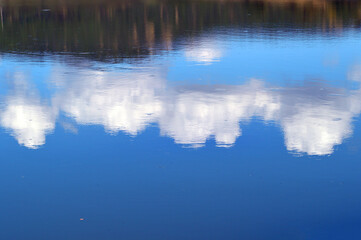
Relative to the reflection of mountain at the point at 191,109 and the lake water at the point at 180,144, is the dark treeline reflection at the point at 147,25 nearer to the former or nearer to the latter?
the lake water at the point at 180,144

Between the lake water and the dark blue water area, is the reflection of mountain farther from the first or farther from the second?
the dark blue water area

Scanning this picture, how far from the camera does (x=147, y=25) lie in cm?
2425

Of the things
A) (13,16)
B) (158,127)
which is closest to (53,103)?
(158,127)

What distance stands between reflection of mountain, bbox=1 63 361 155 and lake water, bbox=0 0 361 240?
1.2 inches

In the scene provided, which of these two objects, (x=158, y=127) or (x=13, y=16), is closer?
(x=158, y=127)

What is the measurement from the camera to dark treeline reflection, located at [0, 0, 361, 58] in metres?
17.2

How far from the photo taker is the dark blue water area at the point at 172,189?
520 centimetres

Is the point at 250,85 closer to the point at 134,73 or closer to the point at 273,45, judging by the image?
the point at 134,73

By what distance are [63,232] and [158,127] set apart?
3.35 m

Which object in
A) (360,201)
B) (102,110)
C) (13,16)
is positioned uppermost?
(13,16)

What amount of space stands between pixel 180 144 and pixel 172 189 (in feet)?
5.00

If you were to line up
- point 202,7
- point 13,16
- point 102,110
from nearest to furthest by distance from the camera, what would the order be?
point 102,110 < point 13,16 < point 202,7

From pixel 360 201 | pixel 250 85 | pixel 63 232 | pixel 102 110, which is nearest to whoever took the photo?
pixel 63 232

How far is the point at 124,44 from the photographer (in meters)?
17.4
